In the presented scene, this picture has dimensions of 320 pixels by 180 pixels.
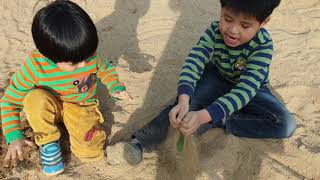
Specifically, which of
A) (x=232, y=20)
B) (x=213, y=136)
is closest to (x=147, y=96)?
(x=213, y=136)

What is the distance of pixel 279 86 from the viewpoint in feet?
9.14

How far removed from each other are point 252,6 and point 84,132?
42.1 inches

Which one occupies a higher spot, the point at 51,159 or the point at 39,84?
the point at 39,84

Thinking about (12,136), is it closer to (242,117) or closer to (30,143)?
(30,143)

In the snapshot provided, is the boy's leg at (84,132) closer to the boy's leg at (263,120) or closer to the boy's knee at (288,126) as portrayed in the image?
the boy's leg at (263,120)

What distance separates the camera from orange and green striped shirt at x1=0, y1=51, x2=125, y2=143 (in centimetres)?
199

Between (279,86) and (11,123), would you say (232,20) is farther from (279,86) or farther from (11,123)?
(11,123)

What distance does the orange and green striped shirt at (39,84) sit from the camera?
199 cm

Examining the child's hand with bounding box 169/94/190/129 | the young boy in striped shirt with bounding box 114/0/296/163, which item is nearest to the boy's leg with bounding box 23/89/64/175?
the young boy in striped shirt with bounding box 114/0/296/163

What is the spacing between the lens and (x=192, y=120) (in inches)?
74.0

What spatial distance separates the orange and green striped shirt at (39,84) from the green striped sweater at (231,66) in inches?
15.8

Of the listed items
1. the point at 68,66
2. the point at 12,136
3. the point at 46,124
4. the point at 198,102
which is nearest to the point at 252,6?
the point at 198,102

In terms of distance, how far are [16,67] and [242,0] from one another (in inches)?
65.4

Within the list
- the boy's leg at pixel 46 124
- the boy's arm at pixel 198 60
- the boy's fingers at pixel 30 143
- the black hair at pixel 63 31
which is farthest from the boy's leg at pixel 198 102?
the black hair at pixel 63 31
